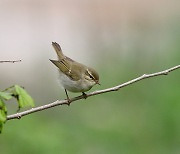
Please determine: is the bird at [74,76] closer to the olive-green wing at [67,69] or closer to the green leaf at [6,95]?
the olive-green wing at [67,69]

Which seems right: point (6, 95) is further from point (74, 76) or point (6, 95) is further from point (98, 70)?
point (98, 70)

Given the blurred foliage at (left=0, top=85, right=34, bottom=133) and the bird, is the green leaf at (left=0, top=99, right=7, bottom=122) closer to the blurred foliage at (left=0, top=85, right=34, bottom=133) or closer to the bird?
the blurred foliage at (left=0, top=85, right=34, bottom=133)

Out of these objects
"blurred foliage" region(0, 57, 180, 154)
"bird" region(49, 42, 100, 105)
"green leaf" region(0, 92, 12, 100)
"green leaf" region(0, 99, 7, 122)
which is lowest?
"blurred foliage" region(0, 57, 180, 154)

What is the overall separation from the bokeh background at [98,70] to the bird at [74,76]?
112cm

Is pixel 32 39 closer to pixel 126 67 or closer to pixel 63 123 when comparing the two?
pixel 126 67

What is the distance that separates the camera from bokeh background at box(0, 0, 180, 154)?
7805mm

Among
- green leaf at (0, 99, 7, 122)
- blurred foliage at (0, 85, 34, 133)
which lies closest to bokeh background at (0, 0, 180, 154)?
blurred foliage at (0, 85, 34, 133)

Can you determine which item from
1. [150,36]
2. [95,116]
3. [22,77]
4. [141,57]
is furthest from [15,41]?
[95,116]

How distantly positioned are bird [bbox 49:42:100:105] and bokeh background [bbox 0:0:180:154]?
1.12 metres

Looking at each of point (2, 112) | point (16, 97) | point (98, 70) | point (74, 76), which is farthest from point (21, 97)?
point (98, 70)

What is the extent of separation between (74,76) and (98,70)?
147 inches

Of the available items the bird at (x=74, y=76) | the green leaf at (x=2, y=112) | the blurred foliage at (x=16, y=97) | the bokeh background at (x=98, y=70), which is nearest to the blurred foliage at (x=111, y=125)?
the bokeh background at (x=98, y=70)

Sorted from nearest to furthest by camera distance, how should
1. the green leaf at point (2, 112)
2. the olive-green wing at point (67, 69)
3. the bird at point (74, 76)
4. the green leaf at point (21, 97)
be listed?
the green leaf at point (2, 112), the green leaf at point (21, 97), the bird at point (74, 76), the olive-green wing at point (67, 69)

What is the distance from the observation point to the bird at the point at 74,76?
6.05 meters
